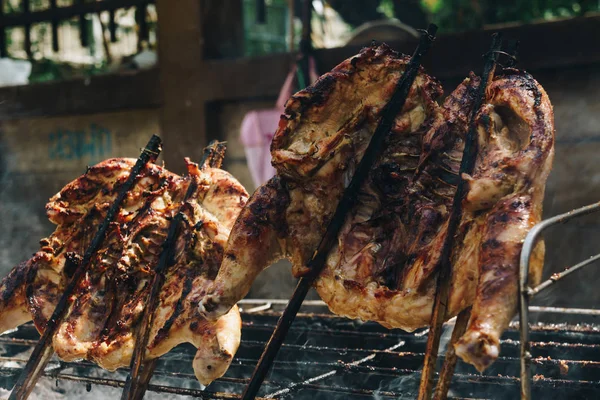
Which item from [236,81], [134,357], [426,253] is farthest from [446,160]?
[236,81]

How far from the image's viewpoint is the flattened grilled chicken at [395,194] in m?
2.34

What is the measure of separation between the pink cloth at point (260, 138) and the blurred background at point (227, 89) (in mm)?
22

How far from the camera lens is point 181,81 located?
7.64 metres

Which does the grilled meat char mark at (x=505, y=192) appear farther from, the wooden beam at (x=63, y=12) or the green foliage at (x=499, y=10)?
the green foliage at (x=499, y=10)

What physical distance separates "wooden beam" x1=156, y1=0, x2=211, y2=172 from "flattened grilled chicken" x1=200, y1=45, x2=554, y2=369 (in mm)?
4645

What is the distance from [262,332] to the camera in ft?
17.2

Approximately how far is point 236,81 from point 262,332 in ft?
10.6

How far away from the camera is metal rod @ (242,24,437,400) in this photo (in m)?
2.74

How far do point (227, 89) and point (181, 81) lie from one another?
2.10ft

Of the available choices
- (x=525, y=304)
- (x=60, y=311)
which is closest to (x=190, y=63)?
(x=60, y=311)

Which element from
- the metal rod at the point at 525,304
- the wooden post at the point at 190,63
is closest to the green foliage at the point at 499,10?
the wooden post at the point at 190,63

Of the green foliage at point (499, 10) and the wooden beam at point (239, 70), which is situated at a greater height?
the green foliage at point (499, 10)

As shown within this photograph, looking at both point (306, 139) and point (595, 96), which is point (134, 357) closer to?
point (306, 139)

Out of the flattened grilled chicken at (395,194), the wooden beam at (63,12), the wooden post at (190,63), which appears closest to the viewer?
the flattened grilled chicken at (395,194)
